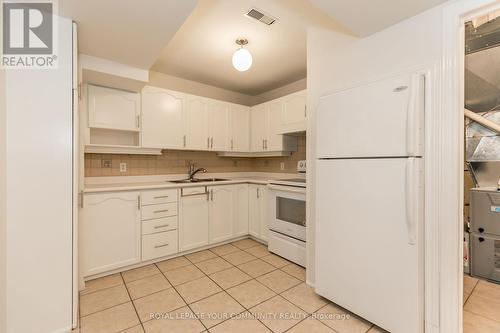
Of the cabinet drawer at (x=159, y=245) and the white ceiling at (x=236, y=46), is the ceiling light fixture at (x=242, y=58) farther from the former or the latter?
the cabinet drawer at (x=159, y=245)

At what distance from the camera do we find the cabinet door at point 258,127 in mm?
3500

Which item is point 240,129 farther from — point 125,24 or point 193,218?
point 125,24

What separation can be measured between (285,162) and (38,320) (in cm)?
310

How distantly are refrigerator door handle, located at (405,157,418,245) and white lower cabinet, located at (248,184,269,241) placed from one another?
194cm

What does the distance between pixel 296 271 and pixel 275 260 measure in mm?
337

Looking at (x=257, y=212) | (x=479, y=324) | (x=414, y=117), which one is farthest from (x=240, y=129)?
(x=479, y=324)

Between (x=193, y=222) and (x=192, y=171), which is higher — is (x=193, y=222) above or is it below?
below

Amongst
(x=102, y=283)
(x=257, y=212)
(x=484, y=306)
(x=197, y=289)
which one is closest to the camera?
(x=484, y=306)

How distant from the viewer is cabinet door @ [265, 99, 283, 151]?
10.7 ft

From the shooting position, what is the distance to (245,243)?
3.24 meters

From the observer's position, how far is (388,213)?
1428 mm

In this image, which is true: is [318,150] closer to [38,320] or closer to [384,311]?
[384,311]

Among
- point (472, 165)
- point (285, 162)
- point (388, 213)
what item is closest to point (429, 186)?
point (388, 213)

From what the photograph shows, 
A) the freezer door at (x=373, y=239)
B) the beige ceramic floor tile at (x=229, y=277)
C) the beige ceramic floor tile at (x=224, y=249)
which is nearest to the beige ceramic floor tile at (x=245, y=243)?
the beige ceramic floor tile at (x=224, y=249)
